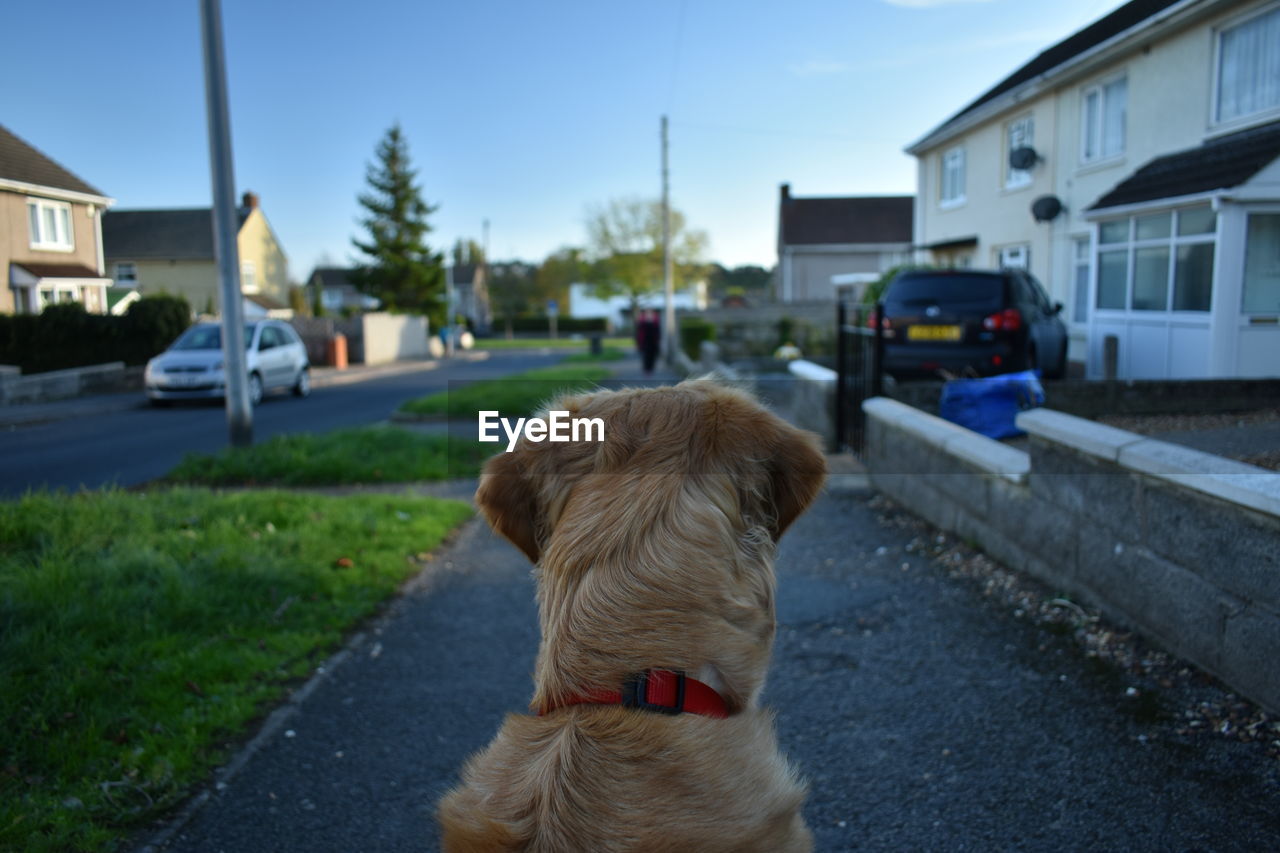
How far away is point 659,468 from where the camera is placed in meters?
1.69

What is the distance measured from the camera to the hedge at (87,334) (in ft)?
23.6

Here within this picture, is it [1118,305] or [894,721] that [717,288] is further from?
[894,721]

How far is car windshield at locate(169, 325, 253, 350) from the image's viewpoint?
45.7 feet

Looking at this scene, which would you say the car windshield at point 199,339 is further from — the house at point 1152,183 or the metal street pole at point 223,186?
the house at point 1152,183

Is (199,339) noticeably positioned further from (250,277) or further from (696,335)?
(250,277)

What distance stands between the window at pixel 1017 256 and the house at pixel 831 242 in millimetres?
28361

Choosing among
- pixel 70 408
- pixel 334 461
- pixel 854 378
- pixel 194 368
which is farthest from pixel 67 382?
pixel 854 378

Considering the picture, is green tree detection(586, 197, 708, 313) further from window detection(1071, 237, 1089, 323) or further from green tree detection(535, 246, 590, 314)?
window detection(1071, 237, 1089, 323)

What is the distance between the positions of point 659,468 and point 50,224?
304 inches

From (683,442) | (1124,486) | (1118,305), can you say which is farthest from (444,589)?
(1118,305)

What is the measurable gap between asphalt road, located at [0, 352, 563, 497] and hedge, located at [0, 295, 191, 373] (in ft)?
1.92

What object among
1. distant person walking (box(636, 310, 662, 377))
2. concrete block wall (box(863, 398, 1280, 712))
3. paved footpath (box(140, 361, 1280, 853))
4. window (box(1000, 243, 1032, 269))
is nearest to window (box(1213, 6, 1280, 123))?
window (box(1000, 243, 1032, 269))

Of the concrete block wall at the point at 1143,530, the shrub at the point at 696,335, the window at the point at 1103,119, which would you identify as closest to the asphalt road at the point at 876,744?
the concrete block wall at the point at 1143,530

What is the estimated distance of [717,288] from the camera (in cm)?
8094
